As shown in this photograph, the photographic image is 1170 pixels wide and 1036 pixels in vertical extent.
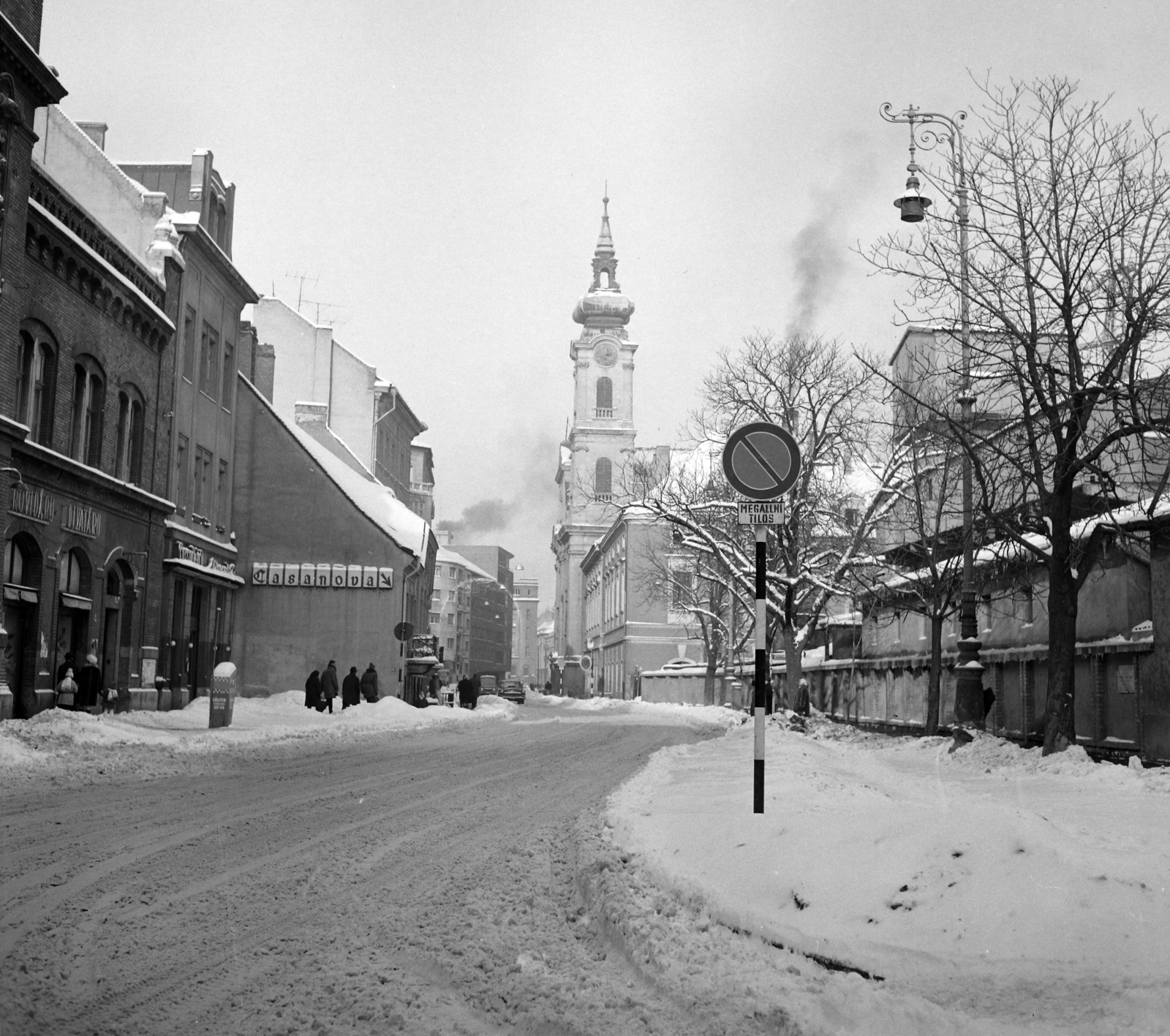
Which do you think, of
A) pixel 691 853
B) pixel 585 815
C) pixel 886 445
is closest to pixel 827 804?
pixel 691 853

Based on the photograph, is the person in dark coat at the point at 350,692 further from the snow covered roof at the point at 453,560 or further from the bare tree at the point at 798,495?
the snow covered roof at the point at 453,560

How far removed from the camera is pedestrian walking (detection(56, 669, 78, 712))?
25453mm

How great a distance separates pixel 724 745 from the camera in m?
26.1

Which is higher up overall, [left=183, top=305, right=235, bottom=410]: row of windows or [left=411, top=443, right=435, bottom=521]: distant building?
[left=411, top=443, right=435, bottom=521]: distant building

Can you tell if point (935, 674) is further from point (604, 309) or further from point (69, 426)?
point (604, 309)

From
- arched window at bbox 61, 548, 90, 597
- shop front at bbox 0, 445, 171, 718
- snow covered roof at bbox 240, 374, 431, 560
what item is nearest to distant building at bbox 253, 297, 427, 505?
snow covered roof at bbox 240, 374, 431, 560

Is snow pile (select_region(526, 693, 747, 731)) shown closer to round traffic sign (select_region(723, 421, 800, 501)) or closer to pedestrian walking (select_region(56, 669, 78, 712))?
pedestrian walking (select_region(56, 669, 78, 712))

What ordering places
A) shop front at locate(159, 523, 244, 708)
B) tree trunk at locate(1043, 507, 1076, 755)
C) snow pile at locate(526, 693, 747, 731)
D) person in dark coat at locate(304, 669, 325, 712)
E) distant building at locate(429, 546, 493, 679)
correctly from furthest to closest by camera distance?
distant building at locate(429, 546, 493, 679), snow pile at locate(526, 693, 747, 731), person in dark coat at locate(304, 669, 325, 712), shop front at locate(159, 523, 244, 708), tree trunk at locate(1043, 507, 1076, 755)

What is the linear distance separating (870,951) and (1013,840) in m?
1.24

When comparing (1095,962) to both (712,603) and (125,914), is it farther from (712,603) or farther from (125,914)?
(712,603)

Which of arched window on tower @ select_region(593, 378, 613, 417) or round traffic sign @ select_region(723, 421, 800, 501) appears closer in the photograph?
round traffic sign @ select_region(723, 421, 800, 501)

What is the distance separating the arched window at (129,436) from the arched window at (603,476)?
10213cm

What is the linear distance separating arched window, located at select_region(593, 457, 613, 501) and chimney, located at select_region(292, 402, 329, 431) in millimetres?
70834

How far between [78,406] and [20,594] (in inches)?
189
